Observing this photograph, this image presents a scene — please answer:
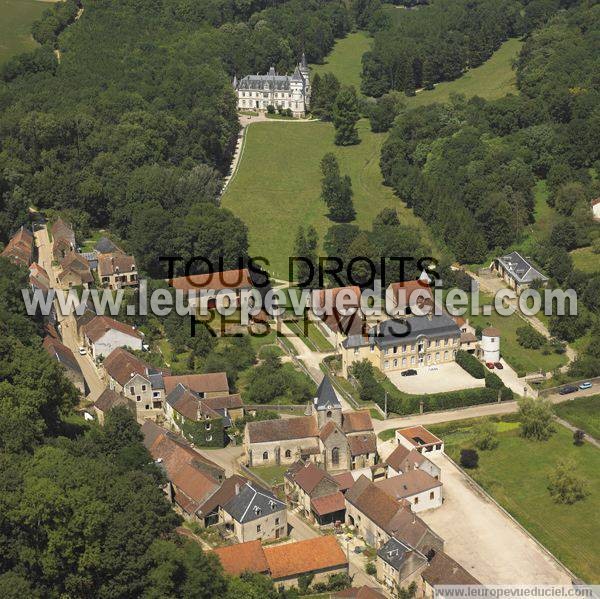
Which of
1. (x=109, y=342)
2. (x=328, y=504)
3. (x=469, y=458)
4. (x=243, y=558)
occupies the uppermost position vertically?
(x=109, y=342)

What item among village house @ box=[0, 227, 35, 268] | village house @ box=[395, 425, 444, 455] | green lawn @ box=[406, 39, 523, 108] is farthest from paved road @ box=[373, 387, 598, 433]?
green lawn @ box=[406, 39, 523, 108]

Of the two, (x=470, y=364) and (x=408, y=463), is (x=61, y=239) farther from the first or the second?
(x=408, y=463)

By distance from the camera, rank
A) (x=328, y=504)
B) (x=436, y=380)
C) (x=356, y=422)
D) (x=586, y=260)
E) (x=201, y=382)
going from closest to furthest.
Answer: (x=328, y=504)
(x=356, y=422)
(x=201, y=382)
(x=436, y=380)
(x=586, y=260)

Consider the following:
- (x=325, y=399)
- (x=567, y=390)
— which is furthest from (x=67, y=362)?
(x=567, y=390)

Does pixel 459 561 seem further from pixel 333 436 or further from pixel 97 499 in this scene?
pixel 97 499

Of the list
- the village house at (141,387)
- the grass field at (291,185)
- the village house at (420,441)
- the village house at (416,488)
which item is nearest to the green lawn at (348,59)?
the grass field at (291,185)

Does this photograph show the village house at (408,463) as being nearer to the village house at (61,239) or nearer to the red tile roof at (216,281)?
the red tile roof at (216,281)

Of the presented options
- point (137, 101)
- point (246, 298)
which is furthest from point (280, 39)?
point (246, 298)
